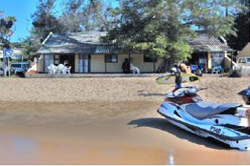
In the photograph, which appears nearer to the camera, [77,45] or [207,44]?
[207,44]

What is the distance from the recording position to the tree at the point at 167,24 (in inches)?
989

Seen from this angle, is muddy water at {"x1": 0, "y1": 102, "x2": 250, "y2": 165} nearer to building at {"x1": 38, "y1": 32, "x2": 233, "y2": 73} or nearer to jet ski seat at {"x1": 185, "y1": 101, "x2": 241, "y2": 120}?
jet ski seat at {"x1": 185, "y1": 101, "x2": 241, "y2": 120}

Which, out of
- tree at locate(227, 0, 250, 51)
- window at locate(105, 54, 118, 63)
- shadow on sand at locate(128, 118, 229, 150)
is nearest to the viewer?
shadow on sand at locate(128, 118, 229, 150)

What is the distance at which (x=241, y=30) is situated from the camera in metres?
43.9

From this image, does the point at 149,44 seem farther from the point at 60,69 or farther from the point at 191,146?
the point at 191,146

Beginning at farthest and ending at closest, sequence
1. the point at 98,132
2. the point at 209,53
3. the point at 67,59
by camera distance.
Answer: the point at 67,59
the point at 209,53
the point at 98,132

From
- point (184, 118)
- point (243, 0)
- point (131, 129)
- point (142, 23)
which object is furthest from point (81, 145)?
point (243, 0)

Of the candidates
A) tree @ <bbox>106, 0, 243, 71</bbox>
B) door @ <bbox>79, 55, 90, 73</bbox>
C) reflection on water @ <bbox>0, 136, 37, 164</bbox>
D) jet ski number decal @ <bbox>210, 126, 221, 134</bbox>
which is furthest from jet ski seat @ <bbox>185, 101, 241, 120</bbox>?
door @ <bbox>79, 55, 90, 73</bbox>

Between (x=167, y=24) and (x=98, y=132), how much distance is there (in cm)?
1867

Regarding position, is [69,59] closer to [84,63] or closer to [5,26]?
[84,63]

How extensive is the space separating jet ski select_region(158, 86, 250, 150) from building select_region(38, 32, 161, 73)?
64.8ft

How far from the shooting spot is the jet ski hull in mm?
6812

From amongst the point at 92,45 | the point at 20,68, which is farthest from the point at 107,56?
the point at 20,68

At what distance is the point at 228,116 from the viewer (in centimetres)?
710
